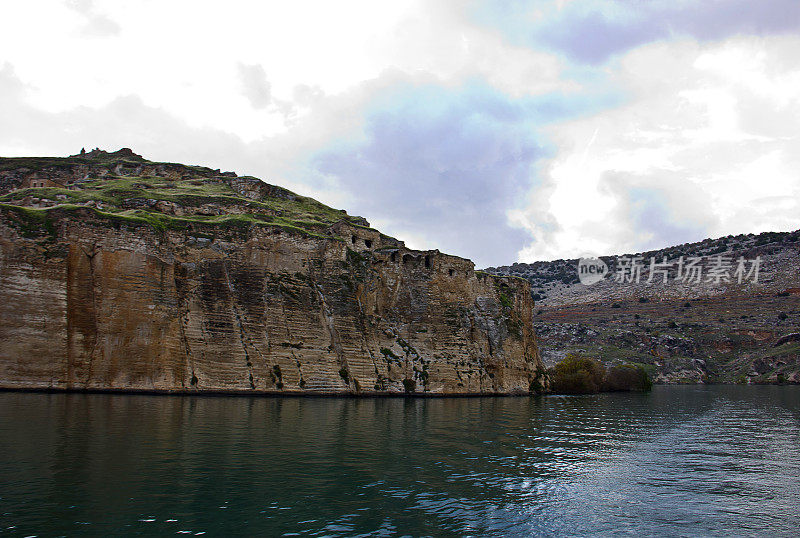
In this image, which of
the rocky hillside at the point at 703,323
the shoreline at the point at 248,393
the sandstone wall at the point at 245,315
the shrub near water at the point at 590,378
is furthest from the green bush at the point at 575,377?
the rocky hillside at the point at 703,323

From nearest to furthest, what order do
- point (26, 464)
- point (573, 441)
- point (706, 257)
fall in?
1. point (26, 464)
2. point (573, 441)
3. point (706, 257)

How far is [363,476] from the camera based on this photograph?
17.0 metres

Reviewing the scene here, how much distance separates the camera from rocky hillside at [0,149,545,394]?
37750mm

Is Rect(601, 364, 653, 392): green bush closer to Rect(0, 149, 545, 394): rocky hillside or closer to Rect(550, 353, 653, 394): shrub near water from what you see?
Rect(550, 353, 653, 394): shrub near water

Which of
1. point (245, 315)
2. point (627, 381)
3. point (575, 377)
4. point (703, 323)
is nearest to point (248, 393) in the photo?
point (245, 315)

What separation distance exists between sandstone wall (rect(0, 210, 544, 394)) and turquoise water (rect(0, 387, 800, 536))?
768cm

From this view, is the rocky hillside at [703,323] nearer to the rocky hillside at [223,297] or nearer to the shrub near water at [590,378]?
the shrub near water at [590,378]

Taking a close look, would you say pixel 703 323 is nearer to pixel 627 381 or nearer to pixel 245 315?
pixel 627 381

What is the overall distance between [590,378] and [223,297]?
52337 mm

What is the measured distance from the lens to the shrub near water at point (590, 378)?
71250mm

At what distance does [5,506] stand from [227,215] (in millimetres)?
45012

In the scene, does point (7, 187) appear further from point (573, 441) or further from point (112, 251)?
point (573, 441)

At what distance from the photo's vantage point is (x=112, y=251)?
1613 inches

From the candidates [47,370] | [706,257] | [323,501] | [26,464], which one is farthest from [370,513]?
[706,257]
